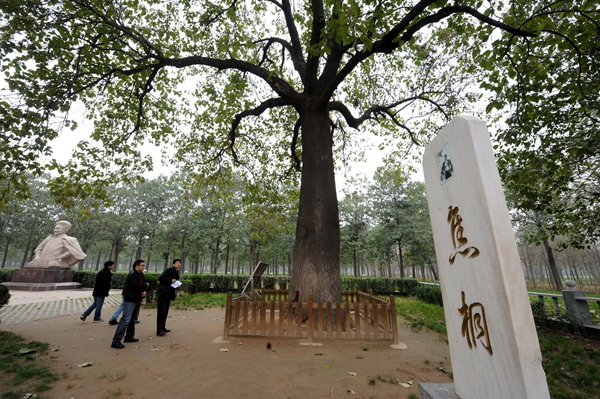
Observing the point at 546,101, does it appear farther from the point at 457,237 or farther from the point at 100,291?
the point at 100,291

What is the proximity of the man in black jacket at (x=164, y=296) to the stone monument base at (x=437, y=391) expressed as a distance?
5.92 meters

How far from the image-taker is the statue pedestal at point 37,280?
A: 16.2 metres

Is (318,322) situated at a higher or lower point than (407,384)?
higher

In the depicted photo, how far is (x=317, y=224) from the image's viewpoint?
7375mm

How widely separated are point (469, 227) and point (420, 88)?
973 centimetres

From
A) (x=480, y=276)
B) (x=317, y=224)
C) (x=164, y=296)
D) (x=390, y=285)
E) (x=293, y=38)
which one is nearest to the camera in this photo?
(x=480, y=276)

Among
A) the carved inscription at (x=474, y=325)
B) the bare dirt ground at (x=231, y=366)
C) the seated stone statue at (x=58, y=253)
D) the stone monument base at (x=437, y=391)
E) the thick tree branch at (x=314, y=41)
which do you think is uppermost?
the thick tree branch at (x=314, y=41)

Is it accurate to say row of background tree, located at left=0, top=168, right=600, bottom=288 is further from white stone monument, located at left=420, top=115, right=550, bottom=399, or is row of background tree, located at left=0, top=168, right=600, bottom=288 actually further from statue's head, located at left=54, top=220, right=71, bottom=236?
white stone monument, located at left=420, top=115, right=550, bottom=399

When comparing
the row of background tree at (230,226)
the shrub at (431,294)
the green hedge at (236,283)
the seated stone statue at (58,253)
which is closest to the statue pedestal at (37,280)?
the seated stone statue at (58,253)

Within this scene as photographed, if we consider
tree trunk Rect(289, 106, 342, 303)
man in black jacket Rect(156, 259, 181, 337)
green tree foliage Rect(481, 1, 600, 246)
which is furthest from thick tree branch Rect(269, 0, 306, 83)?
man in black jacket Rect(156, 259, 181, 337)

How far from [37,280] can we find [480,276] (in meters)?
22.6

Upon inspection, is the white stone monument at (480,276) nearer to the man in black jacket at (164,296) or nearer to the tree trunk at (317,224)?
the tree trunk at (317,224)

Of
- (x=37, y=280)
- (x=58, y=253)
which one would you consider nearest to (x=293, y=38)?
(x=58, y=253)

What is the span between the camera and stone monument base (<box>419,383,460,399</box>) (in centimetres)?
246
